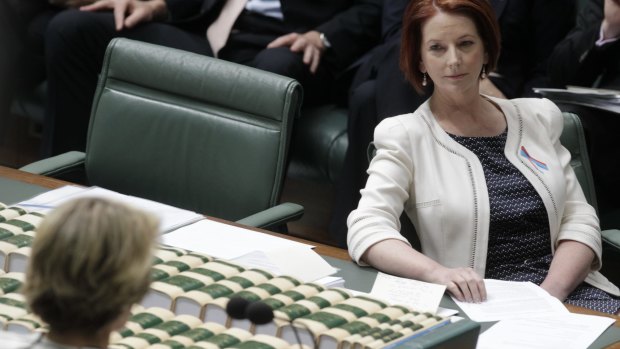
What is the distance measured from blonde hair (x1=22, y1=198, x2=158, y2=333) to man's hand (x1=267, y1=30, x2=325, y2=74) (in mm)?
2945

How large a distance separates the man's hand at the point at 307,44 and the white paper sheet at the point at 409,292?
1964 mm

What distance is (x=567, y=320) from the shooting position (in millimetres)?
2074

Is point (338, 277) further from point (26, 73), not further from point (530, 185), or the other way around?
point (26, 73)

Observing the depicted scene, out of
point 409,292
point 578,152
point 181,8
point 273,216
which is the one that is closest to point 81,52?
point 181,8

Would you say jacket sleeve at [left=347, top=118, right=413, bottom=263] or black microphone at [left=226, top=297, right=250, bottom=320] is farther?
jacket sleeve at [left=347, top=118, right=413, bottom=263]

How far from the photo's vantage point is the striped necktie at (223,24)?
4.25 metres

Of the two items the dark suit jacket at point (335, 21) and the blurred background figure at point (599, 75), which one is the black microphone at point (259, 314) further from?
the dark suit jacket at point (335, 21)

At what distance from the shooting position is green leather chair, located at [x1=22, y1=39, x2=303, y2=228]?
2.81 m

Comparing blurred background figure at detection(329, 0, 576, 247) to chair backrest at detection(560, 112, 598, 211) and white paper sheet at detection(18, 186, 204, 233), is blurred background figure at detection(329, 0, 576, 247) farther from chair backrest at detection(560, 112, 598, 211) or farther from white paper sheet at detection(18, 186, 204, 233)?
white paper sheet at detection(18, 186, 204, 233)

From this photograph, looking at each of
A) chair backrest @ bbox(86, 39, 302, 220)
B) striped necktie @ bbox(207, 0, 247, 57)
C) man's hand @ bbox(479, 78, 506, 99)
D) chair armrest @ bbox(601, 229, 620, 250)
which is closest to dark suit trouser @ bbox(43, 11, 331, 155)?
striped necktie @ bbox(207, 0, 247, 57)

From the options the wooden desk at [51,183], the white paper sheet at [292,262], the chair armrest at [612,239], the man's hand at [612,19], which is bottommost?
the chair armrest at [612,239]

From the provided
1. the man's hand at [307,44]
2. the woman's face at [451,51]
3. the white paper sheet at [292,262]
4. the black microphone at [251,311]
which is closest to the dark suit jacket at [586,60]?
the man's hand at [307,44]

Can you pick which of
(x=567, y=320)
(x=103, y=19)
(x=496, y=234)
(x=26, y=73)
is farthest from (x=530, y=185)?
(x=26, y=73)

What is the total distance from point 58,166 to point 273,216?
0.64 m
